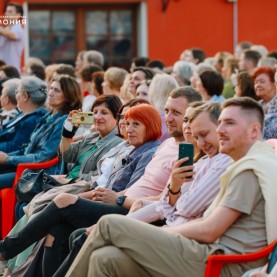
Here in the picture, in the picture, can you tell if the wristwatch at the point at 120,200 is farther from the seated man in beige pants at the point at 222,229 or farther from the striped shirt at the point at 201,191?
the seated man in beige pants at the point at 222,229

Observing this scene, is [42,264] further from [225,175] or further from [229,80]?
[229,80]

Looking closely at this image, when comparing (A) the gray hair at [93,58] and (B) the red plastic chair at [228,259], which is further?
(A) the gray hair at [93,58]

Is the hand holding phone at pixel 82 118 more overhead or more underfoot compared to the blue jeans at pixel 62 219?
more overhead

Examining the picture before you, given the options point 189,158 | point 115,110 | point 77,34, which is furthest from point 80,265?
point 77,34

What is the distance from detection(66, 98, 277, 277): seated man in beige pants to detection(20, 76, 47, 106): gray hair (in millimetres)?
4354

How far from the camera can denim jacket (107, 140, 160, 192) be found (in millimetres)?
7441

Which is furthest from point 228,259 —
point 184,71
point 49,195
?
point 184,71

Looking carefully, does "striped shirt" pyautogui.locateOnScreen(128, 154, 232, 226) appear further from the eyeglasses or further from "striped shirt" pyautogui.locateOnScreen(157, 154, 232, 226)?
the eyeglasses

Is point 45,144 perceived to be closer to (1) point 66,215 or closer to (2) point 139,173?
(2) point 139,173

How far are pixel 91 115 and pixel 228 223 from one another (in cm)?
319

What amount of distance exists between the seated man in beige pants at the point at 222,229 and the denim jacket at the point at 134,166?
1608mm

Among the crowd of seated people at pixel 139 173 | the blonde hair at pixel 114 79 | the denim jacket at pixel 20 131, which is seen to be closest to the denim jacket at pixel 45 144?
the crowd of seated people at pixel 139 173

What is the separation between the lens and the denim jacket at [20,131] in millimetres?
10023

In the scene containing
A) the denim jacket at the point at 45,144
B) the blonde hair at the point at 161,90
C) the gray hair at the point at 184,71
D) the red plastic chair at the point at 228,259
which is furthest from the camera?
the gray hair at the point at 184,71
